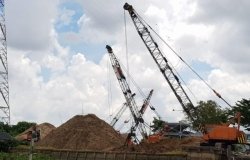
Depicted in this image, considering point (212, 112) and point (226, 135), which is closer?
point (226, 135)

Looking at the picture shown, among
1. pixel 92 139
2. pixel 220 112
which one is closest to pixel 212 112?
pixel 220 112

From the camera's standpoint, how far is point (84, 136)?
65625 millimetres

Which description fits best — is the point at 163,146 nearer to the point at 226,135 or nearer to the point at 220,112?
the point at 226,135

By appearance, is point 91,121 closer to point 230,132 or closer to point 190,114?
point 190,114

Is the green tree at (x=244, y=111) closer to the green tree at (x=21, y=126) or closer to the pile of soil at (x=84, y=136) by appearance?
the pile of soil at (x=84, y=136)

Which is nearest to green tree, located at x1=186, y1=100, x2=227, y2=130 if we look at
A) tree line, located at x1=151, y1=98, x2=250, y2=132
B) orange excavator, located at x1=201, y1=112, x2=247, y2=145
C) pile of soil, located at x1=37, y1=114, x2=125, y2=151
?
tree line, located at x1=151, y1=98, x2=250, y2=132

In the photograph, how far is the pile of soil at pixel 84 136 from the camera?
6388cm

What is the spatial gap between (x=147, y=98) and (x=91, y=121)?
2885cm

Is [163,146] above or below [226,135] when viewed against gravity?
below

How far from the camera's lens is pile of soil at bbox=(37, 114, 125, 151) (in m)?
63.9

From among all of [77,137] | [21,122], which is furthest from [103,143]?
[21,122]

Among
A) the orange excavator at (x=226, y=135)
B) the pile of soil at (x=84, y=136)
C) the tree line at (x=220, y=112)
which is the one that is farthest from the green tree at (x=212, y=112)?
the orange excavator at (x=226, y=135)

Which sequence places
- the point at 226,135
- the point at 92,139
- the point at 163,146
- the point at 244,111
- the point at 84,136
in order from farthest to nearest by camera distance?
the point at 244,111 → the point at 84,136 → the point at 92,139 → the point at 163,146 → the point at 226,135

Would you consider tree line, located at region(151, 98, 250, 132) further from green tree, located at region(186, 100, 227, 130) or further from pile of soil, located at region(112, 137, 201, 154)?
pile of soil, located at region(112, 137, 201, 154)
